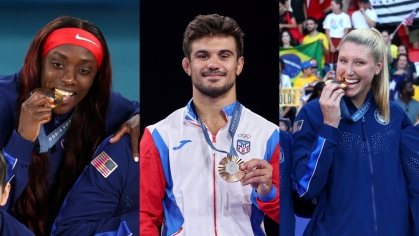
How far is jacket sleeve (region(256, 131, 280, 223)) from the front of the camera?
3.39 metres

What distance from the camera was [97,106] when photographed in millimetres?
3506

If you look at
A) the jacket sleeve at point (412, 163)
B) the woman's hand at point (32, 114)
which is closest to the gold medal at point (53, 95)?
the woman's hand at point (32, 114)

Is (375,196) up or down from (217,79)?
down

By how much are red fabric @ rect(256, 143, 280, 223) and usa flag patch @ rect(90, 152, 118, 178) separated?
3.02 ft

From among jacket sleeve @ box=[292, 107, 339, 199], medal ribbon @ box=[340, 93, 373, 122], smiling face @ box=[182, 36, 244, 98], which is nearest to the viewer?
jacket sleeve @ box=[292, 107, 339, 199]

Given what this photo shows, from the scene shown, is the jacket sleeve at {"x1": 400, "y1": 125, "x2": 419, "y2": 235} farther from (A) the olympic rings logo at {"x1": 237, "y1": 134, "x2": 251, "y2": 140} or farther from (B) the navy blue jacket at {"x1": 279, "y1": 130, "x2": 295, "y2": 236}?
(A) the olympic rings logo at {"x1": 237, "y1": 134, "x2": 251, "y2": 140}

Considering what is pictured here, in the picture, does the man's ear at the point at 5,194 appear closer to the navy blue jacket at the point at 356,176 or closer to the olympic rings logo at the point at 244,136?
the olympic rings logo at the point at 244,136

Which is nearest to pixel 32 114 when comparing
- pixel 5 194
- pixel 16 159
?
pixel 16 159

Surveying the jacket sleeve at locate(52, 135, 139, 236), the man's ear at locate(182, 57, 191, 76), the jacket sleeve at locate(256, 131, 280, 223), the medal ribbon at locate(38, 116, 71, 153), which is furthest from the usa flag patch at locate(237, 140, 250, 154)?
the medal ribbon at locate(38, 116, 71, 153)

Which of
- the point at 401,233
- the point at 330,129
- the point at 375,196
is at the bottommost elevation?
the point at 401,233

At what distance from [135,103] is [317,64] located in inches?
45.2

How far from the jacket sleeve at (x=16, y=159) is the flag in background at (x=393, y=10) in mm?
2210

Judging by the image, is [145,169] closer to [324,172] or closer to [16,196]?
[16,196]

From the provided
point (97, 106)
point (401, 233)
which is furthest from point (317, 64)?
point (97, 106)
